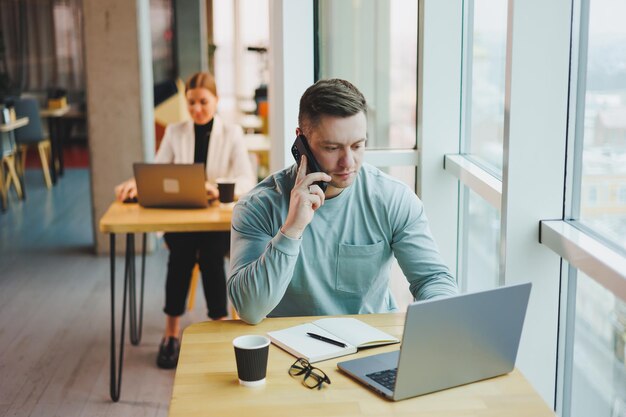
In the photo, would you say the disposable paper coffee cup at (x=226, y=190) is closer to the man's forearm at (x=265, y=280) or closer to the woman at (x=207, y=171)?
the woman at (x=207, y=171)

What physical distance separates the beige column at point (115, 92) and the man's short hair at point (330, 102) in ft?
12.1

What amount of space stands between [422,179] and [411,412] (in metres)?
1.84

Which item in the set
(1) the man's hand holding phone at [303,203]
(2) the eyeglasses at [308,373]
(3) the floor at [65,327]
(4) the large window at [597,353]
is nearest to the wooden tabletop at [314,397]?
(2) the eyeglasses at [308,373]

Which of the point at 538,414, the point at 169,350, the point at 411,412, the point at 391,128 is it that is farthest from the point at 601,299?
the point at 169,350

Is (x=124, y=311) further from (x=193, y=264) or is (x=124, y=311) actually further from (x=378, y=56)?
(x=378, y=56)

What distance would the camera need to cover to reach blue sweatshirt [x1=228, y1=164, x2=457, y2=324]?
213 cm

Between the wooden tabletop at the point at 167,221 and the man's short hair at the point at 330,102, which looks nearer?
the man's short hair at the point at 330,102

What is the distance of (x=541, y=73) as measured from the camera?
2.14 m

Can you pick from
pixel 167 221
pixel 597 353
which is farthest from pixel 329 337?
pixel 167 221

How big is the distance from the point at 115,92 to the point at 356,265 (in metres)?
3.85

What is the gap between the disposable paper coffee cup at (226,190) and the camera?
3416mm

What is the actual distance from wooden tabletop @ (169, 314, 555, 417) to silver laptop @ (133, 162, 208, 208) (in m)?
1.67

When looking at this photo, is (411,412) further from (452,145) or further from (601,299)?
(452,145)

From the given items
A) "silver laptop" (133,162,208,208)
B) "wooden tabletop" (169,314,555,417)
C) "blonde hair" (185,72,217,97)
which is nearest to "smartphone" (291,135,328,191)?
"wooden tabletop" (169,314,555,417)
